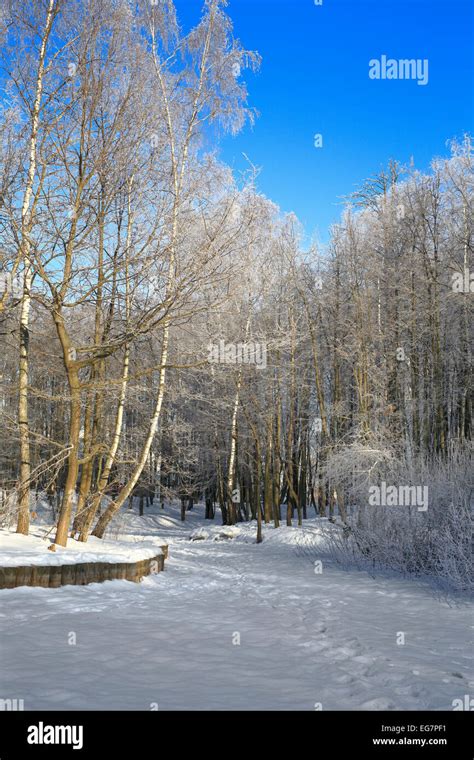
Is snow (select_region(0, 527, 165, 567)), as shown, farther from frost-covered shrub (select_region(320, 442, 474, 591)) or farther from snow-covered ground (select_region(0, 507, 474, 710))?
frost-covered shrub (select_region(320, 442, 474, 591))

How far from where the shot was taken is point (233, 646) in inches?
214

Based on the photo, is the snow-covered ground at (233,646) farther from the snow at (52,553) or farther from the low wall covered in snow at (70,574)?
the snow at (52,553)

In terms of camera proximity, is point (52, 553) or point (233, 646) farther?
point (52, 553)

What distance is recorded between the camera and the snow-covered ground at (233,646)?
388 cm

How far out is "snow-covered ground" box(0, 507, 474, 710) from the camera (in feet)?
12.7

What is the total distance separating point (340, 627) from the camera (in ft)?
21.3
